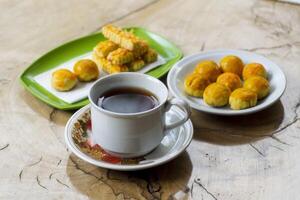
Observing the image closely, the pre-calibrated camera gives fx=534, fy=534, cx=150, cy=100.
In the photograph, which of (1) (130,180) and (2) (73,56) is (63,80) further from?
(1) (130,180)

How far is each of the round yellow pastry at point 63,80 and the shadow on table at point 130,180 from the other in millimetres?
190

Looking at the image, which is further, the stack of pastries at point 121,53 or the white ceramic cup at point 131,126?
the stack of pastries at point 121,53

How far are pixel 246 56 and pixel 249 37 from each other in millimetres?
146

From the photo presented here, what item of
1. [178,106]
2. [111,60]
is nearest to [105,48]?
[111,60]

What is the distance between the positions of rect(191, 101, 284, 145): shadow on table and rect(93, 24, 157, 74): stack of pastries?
177 millimetres

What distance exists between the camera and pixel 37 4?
1.30 meters

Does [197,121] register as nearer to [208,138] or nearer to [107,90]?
[208,138]

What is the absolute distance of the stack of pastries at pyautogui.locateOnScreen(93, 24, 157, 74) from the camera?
1.00m

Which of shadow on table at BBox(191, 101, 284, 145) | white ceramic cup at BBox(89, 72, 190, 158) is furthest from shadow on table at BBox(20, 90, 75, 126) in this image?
shadow on table at BBox(191, 101, 284, 145)

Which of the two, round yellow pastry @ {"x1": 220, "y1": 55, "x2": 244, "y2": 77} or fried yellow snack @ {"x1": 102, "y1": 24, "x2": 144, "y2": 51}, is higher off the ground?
fried yellow snack @ {"x1": 102, "y1": 24, "x2": 144, "y2": 51}

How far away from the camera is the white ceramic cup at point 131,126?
750mm

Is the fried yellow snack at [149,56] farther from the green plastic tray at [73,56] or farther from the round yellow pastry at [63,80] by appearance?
the round yellow pastry at [63,80]

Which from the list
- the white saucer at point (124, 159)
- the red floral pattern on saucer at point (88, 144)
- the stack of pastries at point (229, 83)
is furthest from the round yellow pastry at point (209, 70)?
the red floral pattern on saucer at point (88, 144)

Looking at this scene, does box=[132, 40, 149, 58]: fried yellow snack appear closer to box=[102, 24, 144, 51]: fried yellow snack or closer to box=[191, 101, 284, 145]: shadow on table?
box=[102, 24, 144, 51]: fried yellow snack
